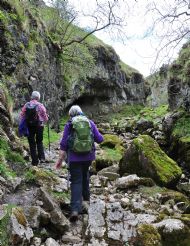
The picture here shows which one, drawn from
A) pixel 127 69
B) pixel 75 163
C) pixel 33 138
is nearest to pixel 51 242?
pixel 75 163

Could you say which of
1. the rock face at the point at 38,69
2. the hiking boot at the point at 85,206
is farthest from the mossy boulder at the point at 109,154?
the hiking boot at the point at 85,206

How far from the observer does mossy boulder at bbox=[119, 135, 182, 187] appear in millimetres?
8805

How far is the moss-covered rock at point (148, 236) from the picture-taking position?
5.18 metres

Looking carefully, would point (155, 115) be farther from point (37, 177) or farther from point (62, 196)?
point (62, 196)

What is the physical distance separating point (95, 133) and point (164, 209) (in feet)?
6.58

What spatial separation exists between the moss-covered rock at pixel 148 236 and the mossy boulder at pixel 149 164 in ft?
10.6

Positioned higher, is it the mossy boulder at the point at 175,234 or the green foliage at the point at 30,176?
the green foliage at the point at 30,176

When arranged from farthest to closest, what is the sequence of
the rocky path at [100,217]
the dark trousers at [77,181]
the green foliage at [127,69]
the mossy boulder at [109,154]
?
the green foliage at [127,69] → the mossy boulder at [109,154] → the dark trousers at [77,181] → the rocky path at [100,217]

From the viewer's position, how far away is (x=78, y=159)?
6.04m

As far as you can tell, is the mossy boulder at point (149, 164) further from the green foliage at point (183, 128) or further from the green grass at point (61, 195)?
the green foliage at point (183, 128)

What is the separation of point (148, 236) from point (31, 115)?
13.9ft

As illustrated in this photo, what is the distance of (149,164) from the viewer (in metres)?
8.95

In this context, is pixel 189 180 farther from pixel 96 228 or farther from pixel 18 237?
pixel 18 237

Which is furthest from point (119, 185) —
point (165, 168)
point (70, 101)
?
point (70, 101)
